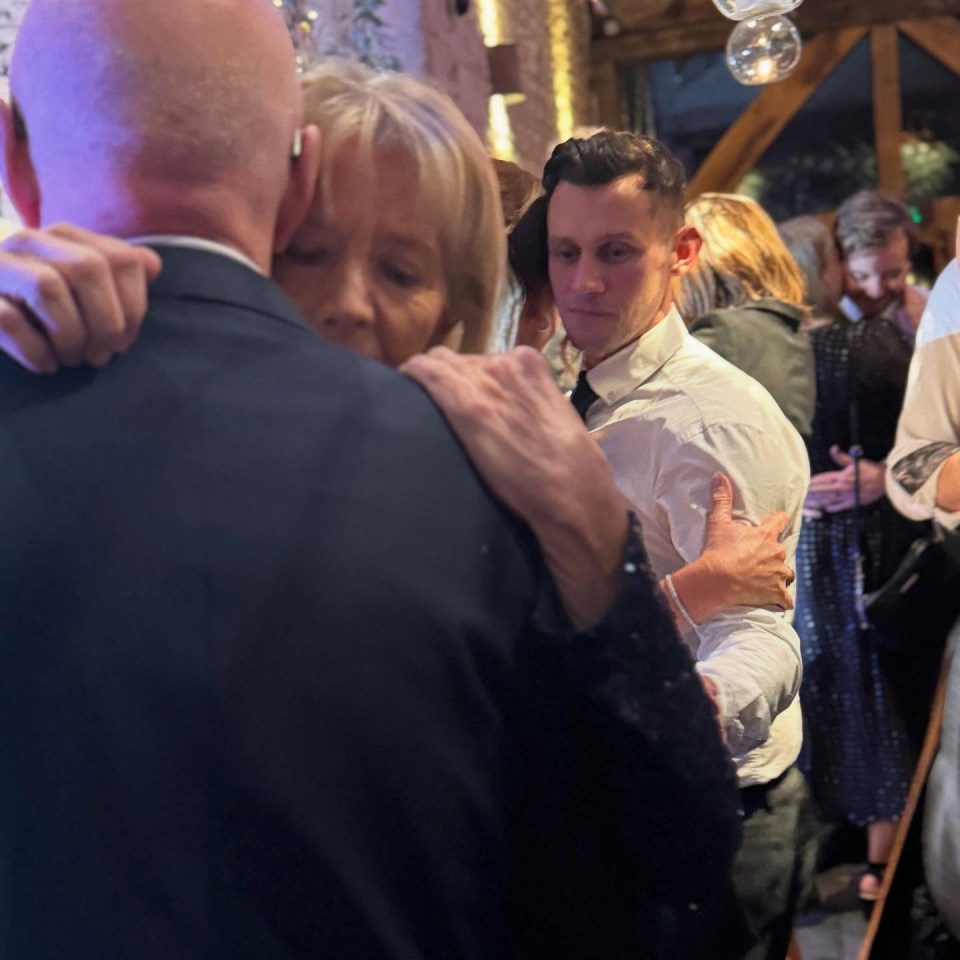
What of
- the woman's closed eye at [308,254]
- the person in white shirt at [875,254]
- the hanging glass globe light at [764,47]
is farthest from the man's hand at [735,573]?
the person in white shirt at [875,254]

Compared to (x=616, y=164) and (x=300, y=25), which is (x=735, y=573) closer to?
(x=616, y=164)

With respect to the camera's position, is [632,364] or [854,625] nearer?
[632,364]

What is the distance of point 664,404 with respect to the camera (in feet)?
4.90

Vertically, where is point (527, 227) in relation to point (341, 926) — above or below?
above

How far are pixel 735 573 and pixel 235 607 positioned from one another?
722 mm

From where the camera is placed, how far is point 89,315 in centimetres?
69

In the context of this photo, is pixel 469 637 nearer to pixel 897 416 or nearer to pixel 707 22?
pixel 897 416

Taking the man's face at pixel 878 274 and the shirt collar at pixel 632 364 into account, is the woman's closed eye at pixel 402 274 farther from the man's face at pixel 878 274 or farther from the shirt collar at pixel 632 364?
the man's face at pixel 878 274

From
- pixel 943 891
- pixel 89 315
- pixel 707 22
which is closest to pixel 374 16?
pixel 943 891

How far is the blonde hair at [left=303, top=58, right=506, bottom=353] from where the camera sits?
817 mm

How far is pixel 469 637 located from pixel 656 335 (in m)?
0.89

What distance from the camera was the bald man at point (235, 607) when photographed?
27.7 inches

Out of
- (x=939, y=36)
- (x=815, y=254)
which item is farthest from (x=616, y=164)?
(x=939, y=36)

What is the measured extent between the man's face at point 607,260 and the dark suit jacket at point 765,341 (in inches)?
28.5
